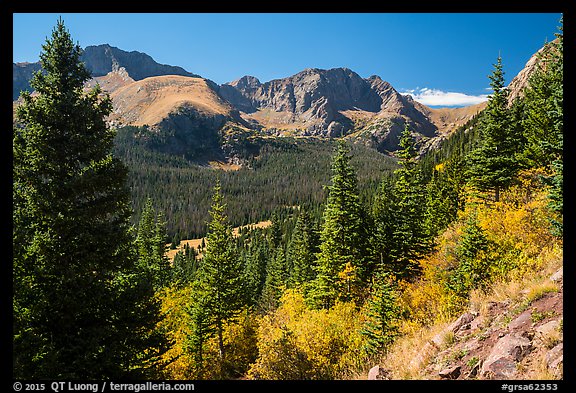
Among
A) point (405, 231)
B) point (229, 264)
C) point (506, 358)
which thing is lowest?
point (229, 264)

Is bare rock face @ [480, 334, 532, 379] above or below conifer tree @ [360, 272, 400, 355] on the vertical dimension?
above

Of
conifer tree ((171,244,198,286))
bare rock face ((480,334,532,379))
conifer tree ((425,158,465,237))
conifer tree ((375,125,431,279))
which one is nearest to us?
bare rock face ((480,334,532,379))

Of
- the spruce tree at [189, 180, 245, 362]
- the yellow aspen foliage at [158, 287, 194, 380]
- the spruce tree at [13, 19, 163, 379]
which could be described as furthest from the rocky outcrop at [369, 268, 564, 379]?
the spruce tree at [189, 180, 245, 362]

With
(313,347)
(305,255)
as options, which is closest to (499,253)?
(313,347)

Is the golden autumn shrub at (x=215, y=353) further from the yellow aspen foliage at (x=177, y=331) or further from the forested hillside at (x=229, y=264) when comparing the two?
the forested hillside at (x=229, y=264)

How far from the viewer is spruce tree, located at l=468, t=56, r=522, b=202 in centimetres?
2492

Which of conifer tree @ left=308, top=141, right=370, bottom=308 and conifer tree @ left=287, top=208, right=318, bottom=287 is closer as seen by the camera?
conifer tree @ left=308, top=141, right=370, bottom=308

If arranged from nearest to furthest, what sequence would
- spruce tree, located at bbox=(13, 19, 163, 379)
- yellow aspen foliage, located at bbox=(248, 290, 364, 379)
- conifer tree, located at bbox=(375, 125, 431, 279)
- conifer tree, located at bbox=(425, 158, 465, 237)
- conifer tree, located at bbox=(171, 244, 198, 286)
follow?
spruce tree, located at bbox=(13, 19, 163, 379) → yellow aspen foliage, located at bbox=(248, 290, 364, 379) → conifer tree, located at bbox=(375, 125, 431, 279) → conifer tree, located at bbox=(425, 158, 465, 237) → conifer tree, located at bbox=(171, 244, 198, 286)

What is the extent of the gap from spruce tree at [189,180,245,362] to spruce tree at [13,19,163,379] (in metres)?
14.9

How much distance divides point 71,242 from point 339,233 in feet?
64.6

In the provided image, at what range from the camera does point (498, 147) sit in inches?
1006

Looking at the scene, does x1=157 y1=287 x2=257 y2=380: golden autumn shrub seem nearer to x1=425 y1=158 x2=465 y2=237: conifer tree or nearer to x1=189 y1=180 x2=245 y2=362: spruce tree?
x1=189 y1=180 x2=245 y2=362: spruce tree

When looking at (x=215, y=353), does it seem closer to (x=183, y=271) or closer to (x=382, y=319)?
(x=382, y=319)
